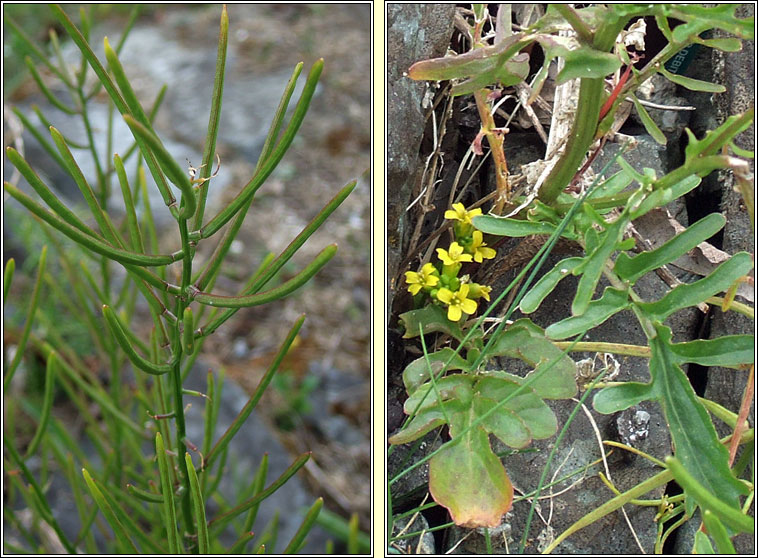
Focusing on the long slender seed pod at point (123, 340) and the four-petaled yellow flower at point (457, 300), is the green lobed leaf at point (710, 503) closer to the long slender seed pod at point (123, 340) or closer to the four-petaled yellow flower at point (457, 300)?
the four-petaled yellow flower at point (457, 300)

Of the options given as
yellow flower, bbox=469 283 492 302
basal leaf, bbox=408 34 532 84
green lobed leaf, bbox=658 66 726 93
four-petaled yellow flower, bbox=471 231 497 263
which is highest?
basal leaf, bbox=408 34 532 84

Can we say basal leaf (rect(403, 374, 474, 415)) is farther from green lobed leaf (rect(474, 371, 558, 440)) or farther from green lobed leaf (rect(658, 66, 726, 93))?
green lobed leaf (rect(658, 66, 726, 93))

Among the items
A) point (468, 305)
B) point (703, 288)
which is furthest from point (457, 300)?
point (703, 288)

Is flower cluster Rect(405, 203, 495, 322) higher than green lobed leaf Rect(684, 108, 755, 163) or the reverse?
the reverse

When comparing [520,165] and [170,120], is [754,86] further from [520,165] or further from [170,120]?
[170,120]

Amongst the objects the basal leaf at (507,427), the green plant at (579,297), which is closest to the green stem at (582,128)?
the green plant at (579,297)

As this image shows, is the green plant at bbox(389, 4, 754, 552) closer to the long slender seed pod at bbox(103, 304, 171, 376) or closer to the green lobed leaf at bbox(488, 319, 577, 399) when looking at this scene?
the green lobed leaf at bbox(488, 319, 577, 399)

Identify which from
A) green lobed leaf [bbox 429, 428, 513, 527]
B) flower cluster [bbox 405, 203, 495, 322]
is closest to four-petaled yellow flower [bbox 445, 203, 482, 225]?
flower cluster [bbox 405, 203, 495, 322]
